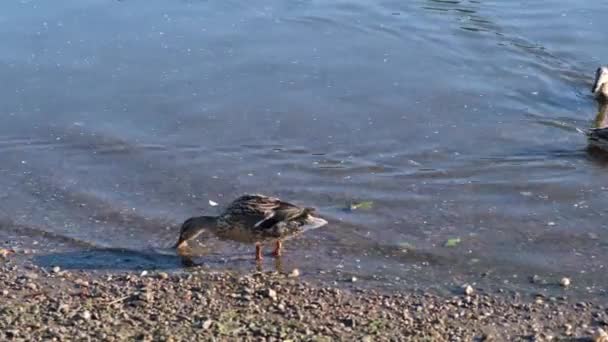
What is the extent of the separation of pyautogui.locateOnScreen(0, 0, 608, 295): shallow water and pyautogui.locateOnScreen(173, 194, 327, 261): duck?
0.68 ft

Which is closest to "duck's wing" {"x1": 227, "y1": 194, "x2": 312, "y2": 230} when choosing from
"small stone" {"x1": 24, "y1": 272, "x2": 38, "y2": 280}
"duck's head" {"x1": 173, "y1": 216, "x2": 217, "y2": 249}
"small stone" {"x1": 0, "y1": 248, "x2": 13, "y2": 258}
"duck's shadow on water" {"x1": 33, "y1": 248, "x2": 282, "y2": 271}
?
"duck's head" {"x1": 173, "y1": 216, "x2": 217, "y2": 249}

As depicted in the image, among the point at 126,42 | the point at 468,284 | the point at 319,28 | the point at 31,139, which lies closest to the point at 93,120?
the point at 31,139

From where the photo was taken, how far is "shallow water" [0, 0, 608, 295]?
9.90 m

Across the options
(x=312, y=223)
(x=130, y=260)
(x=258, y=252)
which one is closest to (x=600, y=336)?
(x=312, y=223)

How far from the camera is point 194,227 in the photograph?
388 inches

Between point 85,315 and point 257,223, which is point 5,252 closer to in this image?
point 85,315

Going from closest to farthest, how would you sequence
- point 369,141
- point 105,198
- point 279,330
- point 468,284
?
point 279,330 → point 468,284 → point 105,198 → point 369,141

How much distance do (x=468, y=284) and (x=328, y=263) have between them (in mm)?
1257

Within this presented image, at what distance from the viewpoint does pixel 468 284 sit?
904cm

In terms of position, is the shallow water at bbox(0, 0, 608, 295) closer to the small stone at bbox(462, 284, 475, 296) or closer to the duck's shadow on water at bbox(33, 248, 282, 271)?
the duck's shadow on water at bbox(33, 248, 282, 271)

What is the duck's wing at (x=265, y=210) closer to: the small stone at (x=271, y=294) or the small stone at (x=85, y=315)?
the small stone at (x=271, y=294)

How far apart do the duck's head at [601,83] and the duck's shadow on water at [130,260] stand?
6.20m

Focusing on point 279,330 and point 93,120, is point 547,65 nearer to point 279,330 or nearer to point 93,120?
point 93,120

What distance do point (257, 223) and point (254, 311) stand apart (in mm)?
1307
